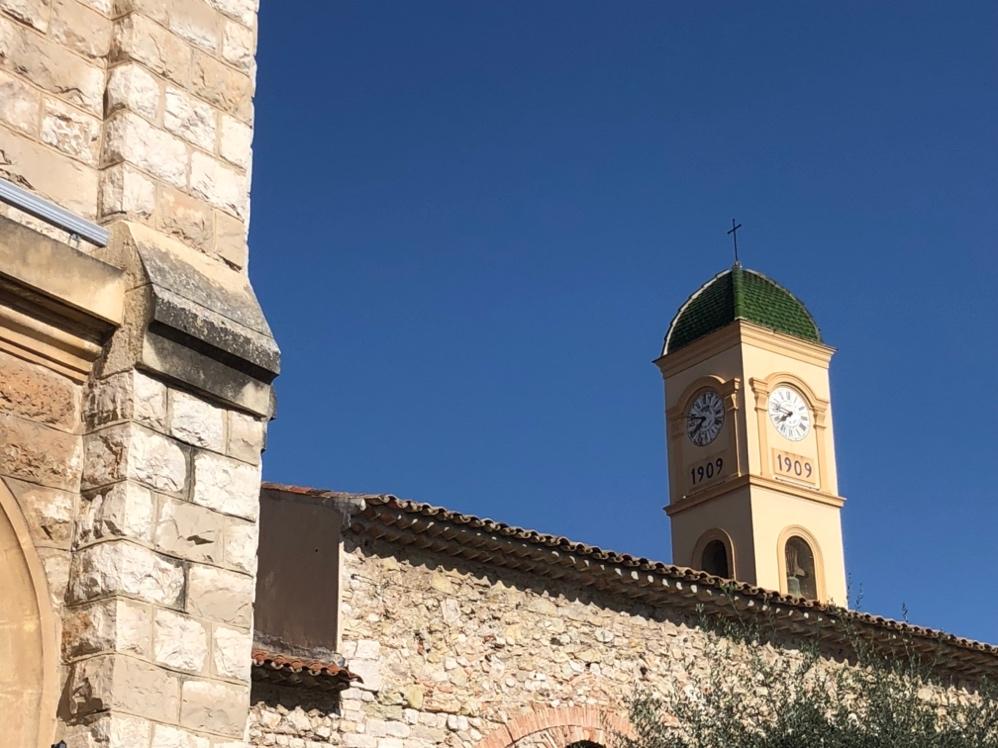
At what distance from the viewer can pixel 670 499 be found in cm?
2884

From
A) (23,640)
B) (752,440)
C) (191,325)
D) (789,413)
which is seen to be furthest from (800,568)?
(23,640)

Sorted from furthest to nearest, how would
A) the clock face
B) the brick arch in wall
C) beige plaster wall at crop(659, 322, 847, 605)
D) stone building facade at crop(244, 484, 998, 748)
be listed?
the clock face, beige plaster wall at crop(659, 322, 847, 605), the brick arch in wall, stone building facade at crop(244, 484, 998, 748)

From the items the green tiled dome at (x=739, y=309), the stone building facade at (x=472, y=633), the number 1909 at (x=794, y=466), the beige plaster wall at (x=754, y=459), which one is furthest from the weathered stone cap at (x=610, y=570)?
the green tiled dome at (x=739, y=309)

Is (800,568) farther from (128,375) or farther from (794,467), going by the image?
(128,375)

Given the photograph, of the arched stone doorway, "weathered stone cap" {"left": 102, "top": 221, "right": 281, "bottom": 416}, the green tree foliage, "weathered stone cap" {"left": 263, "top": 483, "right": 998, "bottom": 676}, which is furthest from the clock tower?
the arched stone doorway

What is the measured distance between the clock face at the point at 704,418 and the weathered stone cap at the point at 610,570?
488 inches

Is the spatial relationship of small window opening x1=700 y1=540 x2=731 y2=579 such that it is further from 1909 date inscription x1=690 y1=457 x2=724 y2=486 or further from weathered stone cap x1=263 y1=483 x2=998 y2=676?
weathered stone cap x1=263 y1=483 x2=998 y2=676

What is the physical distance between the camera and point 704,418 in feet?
94.7

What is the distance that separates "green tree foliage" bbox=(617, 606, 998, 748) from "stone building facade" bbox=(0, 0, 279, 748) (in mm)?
7607

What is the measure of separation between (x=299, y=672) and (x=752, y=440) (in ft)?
58.1

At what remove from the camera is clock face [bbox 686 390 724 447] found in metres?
28.5

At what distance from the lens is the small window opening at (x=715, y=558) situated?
89.7ft

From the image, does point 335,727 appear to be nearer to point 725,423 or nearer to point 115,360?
point 115,360

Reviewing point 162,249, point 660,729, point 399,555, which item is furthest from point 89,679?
point 660,729
